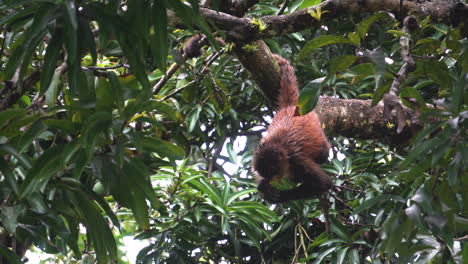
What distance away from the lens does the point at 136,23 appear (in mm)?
2154

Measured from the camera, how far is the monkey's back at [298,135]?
15.1ft

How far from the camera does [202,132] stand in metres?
5.05

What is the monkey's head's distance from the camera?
14.9 feet

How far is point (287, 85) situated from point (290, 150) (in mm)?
627

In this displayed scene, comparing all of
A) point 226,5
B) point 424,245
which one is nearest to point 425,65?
point 424,245

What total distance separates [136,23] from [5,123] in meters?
0.81

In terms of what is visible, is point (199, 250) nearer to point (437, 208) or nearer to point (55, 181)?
point (55, 181)

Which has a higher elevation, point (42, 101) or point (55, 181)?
point (42, 101)

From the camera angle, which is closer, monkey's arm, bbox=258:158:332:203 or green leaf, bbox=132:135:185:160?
green leaf, bbox=132:135:185:160

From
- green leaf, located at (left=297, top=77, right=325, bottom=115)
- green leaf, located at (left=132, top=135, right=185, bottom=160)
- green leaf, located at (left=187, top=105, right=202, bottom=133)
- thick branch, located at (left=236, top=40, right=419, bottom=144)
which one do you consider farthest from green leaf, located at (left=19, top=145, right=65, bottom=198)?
green leaf, located at (left=187, top=105, right=202, bottom=133)

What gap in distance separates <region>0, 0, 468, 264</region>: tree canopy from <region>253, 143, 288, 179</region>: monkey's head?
0.28 meters

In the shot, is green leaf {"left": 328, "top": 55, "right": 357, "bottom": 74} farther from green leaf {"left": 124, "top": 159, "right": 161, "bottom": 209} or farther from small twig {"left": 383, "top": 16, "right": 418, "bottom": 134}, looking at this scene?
green leaf {"left": 124, "top": 159, "right": 161, "bottom": 209}

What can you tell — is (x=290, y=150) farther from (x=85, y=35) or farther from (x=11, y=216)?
(x=85, y=35)

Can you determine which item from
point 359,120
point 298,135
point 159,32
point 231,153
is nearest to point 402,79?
point 159,32
